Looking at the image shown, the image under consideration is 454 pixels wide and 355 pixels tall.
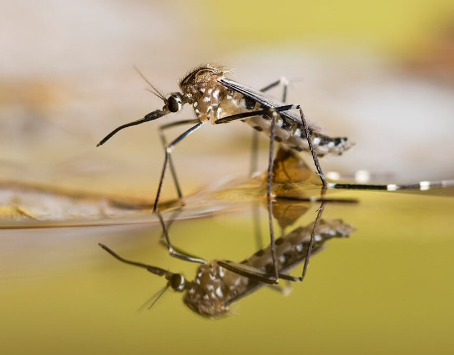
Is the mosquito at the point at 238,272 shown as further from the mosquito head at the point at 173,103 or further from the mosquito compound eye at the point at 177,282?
the mosquito head at the point at 173,103

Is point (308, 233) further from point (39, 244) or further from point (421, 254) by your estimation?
point (39, 244)

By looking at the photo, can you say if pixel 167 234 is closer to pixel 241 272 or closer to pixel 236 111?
pixel 241 272

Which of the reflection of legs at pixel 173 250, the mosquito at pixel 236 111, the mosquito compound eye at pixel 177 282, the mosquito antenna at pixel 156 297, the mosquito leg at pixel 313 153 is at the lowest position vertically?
the mosquito antenna at pixel 156 297

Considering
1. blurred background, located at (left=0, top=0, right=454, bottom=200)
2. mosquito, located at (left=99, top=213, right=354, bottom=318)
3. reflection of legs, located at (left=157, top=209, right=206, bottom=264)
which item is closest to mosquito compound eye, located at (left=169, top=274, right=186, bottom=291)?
mosquito, located at (left=99, top=213, right=354, bottom=318)

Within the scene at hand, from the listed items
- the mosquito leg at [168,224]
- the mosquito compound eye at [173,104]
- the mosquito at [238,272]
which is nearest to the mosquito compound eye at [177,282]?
the mosquito at [238,272]

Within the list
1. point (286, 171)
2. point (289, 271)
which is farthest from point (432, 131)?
point (289, 271)

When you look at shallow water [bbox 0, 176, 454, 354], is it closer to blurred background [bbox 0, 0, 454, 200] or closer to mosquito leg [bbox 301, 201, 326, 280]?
mosquito leg [bbox 301, 201, 326, 280]
